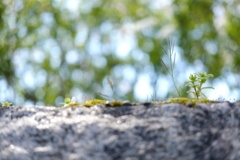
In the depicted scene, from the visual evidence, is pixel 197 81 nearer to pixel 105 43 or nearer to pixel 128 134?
pixel 128 134

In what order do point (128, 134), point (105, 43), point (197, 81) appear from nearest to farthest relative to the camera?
point (128, 134), point (197, 81), point (105, 43)

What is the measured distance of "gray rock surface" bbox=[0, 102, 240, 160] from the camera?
2260mm

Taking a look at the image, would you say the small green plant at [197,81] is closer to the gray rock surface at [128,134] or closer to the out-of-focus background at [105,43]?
the gray rock surface at [128,134]

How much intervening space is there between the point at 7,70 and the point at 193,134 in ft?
71.3

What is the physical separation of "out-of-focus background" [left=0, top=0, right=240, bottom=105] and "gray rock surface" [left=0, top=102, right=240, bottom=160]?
16910 millimetres

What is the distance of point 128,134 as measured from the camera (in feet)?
7.74

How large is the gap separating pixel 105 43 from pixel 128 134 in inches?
1316

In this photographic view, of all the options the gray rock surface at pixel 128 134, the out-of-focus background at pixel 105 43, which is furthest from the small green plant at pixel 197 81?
the out-of-focus background at pixel 105 43

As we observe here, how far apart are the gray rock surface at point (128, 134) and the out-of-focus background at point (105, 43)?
55.5ft

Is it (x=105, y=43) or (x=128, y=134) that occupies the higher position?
(x=105, y=43)

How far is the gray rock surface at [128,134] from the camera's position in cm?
226

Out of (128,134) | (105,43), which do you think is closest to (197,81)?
(128,134)

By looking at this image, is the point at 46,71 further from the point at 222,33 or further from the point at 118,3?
the point at 222,33

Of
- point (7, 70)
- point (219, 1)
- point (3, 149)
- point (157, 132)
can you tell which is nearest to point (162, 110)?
point (157, 132)
